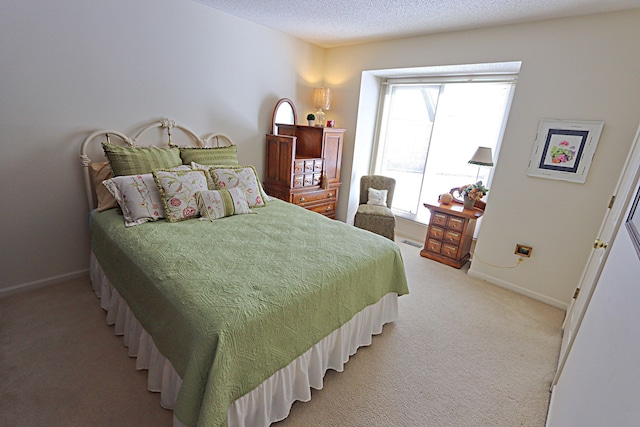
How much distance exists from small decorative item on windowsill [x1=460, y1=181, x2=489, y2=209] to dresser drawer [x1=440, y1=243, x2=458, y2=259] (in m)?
0.49

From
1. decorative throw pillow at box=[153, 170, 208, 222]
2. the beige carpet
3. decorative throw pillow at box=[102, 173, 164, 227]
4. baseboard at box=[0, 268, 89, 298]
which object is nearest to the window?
the beige carpet

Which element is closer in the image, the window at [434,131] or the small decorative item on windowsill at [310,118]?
the window at [434,131]

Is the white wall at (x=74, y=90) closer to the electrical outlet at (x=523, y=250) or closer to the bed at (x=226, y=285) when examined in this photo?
→ the bed at (x=226, y=285)

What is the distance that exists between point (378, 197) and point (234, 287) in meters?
2.81

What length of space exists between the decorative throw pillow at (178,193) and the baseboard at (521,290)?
2919 mm

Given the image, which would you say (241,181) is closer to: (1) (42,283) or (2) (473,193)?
(1) (42,283)

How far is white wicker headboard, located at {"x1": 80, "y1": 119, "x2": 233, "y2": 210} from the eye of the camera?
2391 mm

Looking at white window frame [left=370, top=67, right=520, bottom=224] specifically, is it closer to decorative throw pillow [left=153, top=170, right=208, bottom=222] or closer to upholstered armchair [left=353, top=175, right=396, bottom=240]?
upholstered armchair [left=353, top=175, right=396, bottom=240]

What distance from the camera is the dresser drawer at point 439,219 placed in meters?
3.43

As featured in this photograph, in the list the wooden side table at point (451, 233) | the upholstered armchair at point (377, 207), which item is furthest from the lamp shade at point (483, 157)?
the upholstered armchair at point (377, 207)

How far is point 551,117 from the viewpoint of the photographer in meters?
→ 2.62

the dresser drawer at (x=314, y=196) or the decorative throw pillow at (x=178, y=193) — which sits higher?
the decorative throw pillow at (x=178, y=193)

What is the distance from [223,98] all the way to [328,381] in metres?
2.88

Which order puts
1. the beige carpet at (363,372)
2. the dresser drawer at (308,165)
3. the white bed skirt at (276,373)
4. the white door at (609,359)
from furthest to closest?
the dresser drawer at (308,165) < the beige carpet at (363,372) < the white bed skirt at (276,373) < the white door at (609,359)
